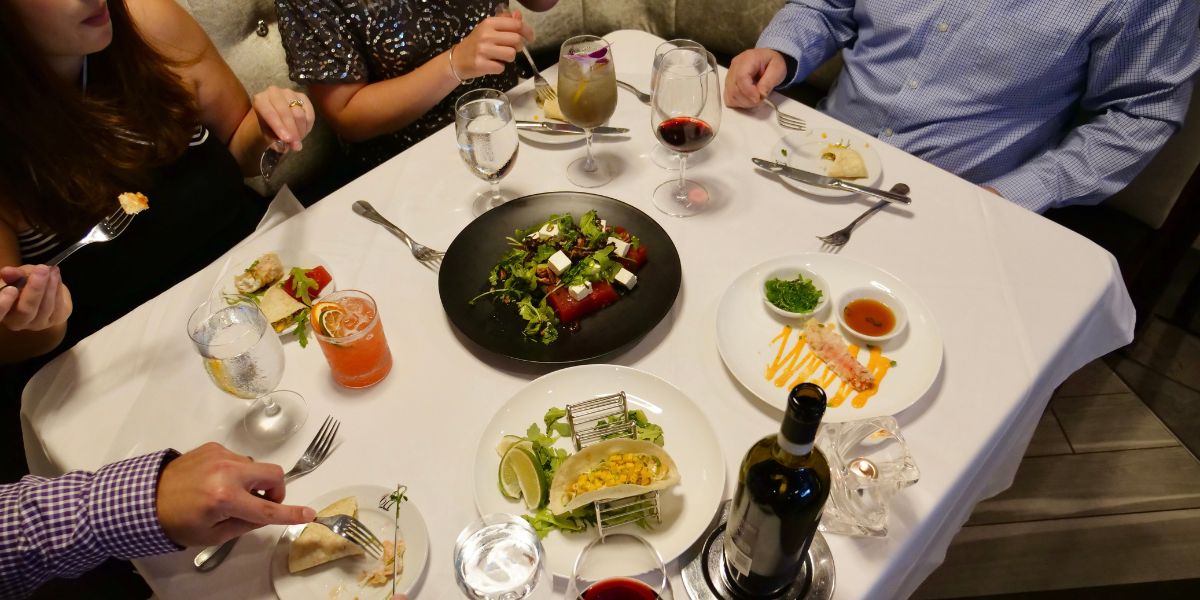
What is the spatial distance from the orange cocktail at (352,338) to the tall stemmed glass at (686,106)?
65cm

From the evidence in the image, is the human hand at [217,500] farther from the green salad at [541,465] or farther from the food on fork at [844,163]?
the food on fork at [844,163]

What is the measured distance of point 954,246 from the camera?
51.3 inches

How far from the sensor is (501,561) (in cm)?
89

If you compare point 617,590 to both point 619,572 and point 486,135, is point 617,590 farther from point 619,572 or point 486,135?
point 486,135

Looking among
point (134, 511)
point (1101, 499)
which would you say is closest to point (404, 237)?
point (134, 511)

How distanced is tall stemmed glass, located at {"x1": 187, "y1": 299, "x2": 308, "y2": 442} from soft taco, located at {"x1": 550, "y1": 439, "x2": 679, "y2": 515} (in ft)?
1.55

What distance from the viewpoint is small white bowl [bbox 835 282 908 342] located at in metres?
A: 1.14

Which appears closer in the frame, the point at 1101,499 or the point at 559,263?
the point at 559,263

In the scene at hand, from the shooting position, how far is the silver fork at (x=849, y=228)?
133cm

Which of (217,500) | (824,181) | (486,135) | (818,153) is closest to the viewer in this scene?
(217,500)

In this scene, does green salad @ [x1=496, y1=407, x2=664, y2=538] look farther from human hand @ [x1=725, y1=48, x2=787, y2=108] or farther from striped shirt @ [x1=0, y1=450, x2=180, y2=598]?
human hand @ [x1=725, y1=48, x2=787, y2=108]

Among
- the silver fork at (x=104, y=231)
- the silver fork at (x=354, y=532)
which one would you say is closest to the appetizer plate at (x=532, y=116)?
the silver fork at (x=104, y=231)

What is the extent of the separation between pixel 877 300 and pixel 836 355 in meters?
0.15

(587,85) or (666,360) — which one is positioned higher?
(587,85)
